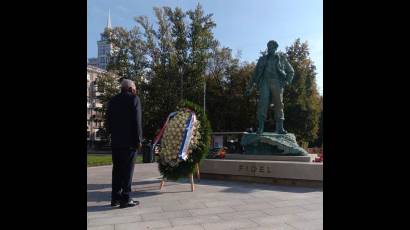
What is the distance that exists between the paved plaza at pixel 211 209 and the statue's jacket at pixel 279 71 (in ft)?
13.5

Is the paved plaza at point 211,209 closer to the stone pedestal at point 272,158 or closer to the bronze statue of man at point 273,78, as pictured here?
the stone pedestal at point 272,158

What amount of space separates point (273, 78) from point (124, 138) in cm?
645

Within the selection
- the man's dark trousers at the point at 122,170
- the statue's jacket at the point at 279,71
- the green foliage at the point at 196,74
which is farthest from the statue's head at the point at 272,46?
the green foliage at the point at 196,74

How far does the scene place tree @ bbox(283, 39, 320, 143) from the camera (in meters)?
34.3

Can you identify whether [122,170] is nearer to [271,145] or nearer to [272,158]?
[272,158]

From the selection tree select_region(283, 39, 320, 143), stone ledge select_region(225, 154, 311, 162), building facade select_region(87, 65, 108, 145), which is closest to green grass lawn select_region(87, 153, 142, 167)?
building facade select_region(87, 65, 108, 145)

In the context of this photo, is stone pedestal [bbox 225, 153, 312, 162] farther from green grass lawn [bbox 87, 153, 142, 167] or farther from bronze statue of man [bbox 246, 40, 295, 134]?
green grass lawn [bbox 87, 153, 142, 167]
